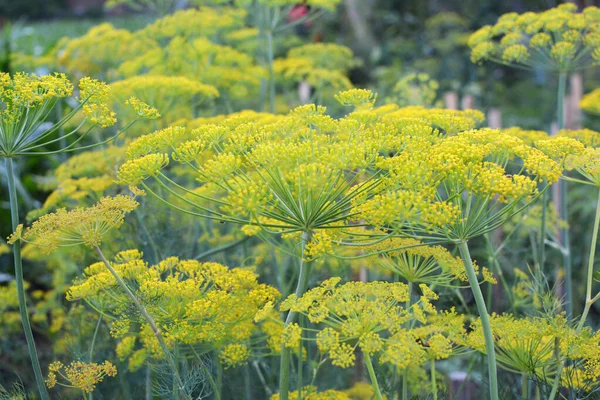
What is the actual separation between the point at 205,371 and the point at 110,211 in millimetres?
654

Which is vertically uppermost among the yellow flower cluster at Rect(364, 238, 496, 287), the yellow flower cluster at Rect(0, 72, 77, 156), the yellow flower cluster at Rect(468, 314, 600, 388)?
the yellow flower cluster at Rect(0, 72, 77, 156)

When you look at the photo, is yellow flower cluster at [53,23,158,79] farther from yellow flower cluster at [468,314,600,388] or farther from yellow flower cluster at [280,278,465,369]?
yellow flower cluster at [468,314,600,388]

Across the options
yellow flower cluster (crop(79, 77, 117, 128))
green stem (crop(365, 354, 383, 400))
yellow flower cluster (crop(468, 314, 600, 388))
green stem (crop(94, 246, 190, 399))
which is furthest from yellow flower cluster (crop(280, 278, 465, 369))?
yellow flower cluster (crop(79, 77, 117, 128))

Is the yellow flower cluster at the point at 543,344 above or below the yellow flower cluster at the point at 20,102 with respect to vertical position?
below

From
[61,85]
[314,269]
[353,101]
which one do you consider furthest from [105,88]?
[314,269]

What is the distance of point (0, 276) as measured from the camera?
456 centimetres

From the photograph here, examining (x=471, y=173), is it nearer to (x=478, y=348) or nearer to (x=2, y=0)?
(x=478, y=348)

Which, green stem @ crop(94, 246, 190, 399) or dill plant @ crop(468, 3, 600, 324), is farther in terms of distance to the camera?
dill plant @ crop(468, 3, 600, 324)

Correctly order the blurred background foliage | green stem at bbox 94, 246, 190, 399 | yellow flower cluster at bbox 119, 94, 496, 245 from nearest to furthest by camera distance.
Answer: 1. yellow flower cluster at bbox 119, 94, 496, 245
2. green stem at bbox 94, 246, 190, 399
3. the blurred background foliage

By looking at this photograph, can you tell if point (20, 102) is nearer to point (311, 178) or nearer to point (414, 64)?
point (311, 178)

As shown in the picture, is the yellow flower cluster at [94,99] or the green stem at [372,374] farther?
the yellow flower cluster at [94,99]

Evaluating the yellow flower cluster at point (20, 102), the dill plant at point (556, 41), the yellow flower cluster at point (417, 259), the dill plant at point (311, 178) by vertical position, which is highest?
the dill plant at point (556, 41)

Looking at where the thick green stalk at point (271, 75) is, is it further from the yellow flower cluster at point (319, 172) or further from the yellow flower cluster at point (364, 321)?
the yellow flower cluster at point (364, 321)

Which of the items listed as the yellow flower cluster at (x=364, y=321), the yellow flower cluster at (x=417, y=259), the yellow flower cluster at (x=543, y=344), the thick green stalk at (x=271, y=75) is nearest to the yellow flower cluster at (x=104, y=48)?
the thick green stalk at (x=271, y=75)
